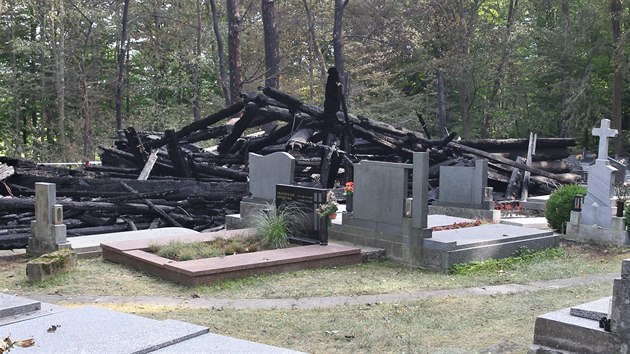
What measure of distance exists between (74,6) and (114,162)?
53.8 feet

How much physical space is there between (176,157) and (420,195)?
9.86 meters

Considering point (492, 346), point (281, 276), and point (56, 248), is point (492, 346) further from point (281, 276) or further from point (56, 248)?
point (56, 248)

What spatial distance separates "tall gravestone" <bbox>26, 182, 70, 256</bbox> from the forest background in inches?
975

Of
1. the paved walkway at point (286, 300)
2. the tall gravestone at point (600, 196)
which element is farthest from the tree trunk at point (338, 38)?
the paved walkway at point (286, 300)

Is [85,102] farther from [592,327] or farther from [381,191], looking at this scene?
[592,327]

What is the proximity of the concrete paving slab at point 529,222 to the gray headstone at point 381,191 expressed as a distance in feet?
14.0

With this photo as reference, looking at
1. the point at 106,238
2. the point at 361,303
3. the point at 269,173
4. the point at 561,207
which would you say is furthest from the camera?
the point at 561,207

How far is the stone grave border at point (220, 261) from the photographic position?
964 centimetres

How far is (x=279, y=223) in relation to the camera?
38.8 feet

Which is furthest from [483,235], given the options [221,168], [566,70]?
[566,70]

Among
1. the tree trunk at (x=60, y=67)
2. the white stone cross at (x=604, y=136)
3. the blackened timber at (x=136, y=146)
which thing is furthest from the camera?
the tree trunk at (x=60, y=67)

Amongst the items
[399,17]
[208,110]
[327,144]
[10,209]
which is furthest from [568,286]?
[208,110]

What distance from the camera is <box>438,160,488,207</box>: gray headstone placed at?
15969 mm

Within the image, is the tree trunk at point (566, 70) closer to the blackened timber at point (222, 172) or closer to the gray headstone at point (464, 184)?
the gray headstone at point (464, 184)
